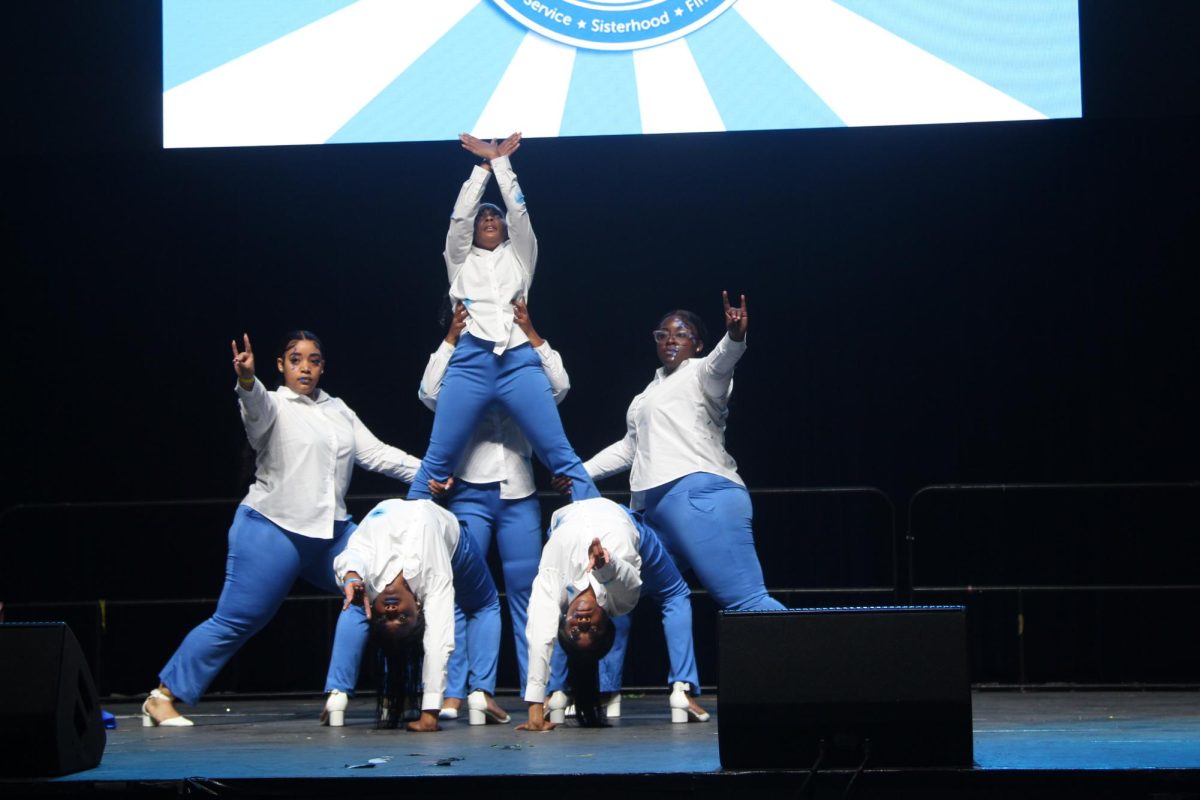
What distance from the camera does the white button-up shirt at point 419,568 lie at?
449 centimetres

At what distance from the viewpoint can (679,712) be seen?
15.6 ft

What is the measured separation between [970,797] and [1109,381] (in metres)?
3.60

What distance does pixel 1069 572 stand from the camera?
6320 millimetres

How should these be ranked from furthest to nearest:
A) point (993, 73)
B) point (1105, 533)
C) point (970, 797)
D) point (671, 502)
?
point (1105, 533), point (993, 73), point (671, 502), point (970, 797)

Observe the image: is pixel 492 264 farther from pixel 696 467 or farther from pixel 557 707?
pixel 557 707

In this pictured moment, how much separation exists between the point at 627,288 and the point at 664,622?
1936 millimetres

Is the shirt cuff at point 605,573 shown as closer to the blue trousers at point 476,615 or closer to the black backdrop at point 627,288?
the blue trousers at point 476,615

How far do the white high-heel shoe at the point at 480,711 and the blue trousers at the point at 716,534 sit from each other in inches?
31.2

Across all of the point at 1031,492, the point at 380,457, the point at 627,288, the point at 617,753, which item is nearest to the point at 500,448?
the point at 380,457

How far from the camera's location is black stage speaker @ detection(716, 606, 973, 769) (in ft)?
10.5

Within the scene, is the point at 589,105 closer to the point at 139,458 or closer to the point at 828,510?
the point at 828,510

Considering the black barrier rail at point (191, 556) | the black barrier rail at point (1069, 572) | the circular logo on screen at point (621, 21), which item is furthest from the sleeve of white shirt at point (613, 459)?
the circular logo on screen at point (621, 21)

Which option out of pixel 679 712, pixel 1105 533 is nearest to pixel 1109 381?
pixel 1105 533

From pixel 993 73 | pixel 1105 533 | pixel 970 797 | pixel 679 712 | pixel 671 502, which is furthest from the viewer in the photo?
pixel 1105 533
